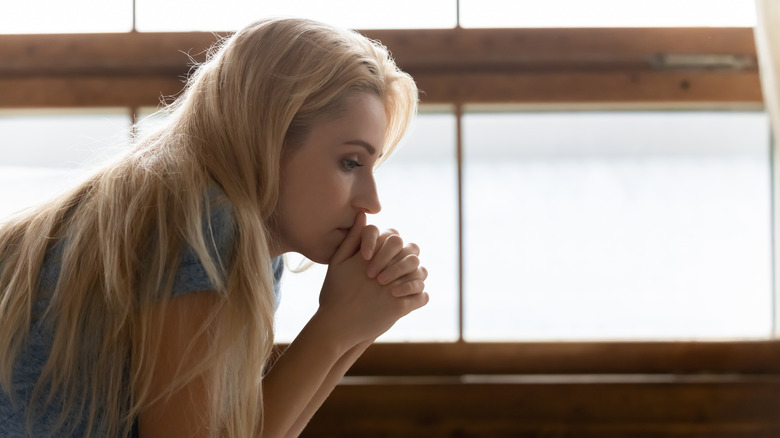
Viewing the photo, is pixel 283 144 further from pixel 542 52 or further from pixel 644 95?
pixel 644 95

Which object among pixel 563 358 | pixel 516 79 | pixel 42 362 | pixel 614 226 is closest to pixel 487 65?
pixel 516 79

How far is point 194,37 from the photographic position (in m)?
1.81

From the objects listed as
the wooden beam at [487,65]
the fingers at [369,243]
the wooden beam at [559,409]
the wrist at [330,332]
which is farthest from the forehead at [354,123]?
the wooden beam at [559,409]

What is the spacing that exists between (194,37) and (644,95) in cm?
104

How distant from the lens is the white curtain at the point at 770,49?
1.53 meters

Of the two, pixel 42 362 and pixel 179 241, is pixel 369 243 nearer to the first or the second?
pixel 179 241

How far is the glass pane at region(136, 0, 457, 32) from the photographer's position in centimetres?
184

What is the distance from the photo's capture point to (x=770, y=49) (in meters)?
1.57

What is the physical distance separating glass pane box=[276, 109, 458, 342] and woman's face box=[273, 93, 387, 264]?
937 mm

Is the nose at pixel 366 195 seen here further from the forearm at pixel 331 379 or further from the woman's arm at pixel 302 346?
the forearm at pixel 331 379

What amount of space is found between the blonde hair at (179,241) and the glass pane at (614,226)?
1.02 metres

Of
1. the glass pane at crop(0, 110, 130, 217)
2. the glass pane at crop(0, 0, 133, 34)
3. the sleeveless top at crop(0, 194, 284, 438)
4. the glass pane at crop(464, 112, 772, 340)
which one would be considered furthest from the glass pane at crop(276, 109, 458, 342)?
the sleeveless top at crop(0, 194, 284, 438)

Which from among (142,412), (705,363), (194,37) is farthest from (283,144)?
(705,363)

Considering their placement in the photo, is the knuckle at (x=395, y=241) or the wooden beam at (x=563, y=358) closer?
the knuckle at (x=395, y=241)
